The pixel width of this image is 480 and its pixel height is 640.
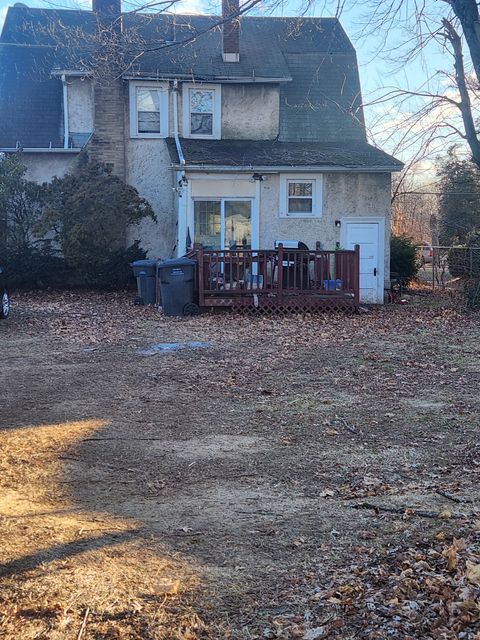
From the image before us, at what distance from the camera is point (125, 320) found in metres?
14.0

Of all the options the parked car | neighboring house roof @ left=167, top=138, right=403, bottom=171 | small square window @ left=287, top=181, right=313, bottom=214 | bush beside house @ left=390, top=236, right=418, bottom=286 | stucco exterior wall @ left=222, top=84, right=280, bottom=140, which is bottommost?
the parked car

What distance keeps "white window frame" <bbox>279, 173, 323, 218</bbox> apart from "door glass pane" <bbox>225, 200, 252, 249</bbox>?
98cm

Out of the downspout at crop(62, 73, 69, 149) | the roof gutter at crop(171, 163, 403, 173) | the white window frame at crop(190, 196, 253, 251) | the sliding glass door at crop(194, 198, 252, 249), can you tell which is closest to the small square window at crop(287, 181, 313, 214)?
the roof gutter at crop(171, 163, 403, 173)

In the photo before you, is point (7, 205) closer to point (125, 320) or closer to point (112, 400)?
point (125, 320)

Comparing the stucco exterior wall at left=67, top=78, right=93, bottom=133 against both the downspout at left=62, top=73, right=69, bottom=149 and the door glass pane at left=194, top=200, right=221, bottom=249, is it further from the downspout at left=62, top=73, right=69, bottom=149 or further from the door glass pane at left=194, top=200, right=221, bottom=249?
the door glass pane at left=194, top=200, right=221, bottom=249

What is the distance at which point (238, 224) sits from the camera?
62.3 feet

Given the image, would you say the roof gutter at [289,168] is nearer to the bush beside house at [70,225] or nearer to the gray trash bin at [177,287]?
the bush beside house at [70,225]

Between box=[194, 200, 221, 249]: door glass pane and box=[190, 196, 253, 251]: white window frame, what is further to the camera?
box=[194, 200, 221, 249]: door glass pane

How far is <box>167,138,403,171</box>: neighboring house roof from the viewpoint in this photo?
17938 millimetres

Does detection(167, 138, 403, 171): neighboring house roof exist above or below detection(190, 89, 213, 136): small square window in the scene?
below

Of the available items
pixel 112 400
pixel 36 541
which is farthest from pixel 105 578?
pixel 112 400

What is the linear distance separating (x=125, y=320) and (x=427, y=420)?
28.2ft

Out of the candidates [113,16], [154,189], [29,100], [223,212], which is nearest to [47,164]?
[29,100]

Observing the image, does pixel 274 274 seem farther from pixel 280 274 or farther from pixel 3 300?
pixel 3 300
